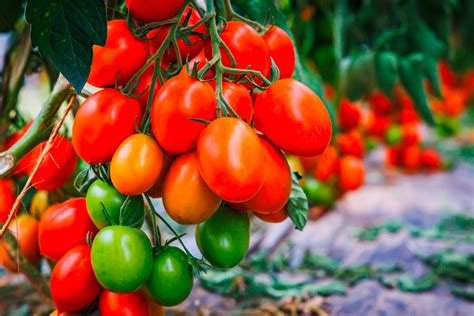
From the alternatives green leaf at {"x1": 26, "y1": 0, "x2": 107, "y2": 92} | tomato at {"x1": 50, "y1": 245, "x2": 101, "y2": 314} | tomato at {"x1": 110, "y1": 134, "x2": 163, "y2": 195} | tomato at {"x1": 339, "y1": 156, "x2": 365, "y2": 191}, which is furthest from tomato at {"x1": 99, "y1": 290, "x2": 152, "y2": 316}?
tomato at {"x1": 339, "y1": 156, "x2": 365, "y2": 191}

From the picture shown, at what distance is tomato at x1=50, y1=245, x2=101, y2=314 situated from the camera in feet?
1.70

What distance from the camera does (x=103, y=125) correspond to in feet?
1.59

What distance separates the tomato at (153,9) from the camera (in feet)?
1.65

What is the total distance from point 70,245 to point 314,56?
4.50 ft

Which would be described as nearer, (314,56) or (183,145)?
(183,145)

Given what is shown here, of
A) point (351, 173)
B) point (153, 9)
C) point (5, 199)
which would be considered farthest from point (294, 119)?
point (351, 173)

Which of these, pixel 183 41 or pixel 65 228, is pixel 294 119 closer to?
pixel 183 41

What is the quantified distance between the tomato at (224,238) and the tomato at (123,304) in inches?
3.4

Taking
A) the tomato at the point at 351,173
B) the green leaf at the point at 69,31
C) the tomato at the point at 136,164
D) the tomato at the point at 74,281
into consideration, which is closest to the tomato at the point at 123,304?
the tomato at the point at 74,281

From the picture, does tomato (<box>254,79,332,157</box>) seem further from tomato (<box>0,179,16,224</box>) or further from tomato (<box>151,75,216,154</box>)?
tomato (<box>0,179,16,224</box>)

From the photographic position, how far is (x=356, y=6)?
186 centimetres

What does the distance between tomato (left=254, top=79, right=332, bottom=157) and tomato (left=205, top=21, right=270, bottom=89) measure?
0.04 meters

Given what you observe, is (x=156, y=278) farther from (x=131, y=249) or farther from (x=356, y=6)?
(x=356, y=6)

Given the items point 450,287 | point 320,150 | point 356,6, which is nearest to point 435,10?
point 356,6
